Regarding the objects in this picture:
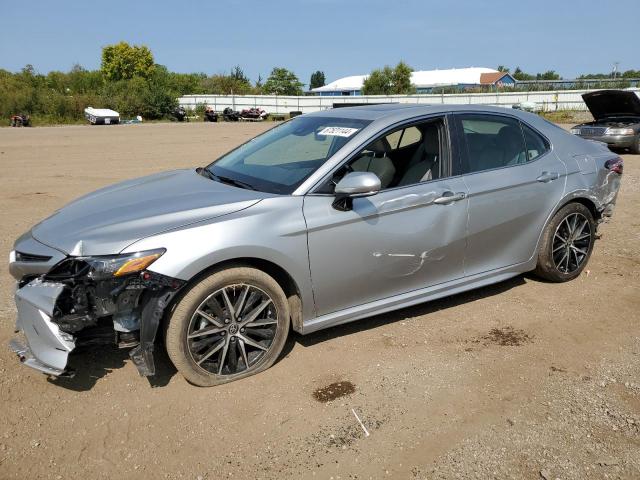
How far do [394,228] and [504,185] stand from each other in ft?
3.94

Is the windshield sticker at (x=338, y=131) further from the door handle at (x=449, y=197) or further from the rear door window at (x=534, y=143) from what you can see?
the rear door window at (x=534, y=143)

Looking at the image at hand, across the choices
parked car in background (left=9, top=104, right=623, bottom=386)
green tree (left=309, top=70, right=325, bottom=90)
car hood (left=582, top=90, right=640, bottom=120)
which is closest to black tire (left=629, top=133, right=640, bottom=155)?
car hood (left=582, top=90, right=640, bottom=120)

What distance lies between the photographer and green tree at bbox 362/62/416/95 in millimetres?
64375

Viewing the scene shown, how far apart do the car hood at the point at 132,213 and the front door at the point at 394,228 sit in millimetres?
553

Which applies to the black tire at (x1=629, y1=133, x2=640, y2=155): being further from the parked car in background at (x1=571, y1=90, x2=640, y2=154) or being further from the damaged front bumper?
the damaged front bumper

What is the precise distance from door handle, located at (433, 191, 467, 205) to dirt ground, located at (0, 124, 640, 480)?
102 cm

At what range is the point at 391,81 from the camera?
65375 millimetres

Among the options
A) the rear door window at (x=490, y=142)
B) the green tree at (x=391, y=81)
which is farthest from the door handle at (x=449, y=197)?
the green tree at (x=391, y=81)

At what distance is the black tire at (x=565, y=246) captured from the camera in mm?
4832

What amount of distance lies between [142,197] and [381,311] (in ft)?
6.25

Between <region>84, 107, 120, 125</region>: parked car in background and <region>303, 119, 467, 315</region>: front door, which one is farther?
<region>84, 107, 120, 125</region>: parked car in background

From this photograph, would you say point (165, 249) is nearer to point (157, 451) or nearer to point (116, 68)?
point (157, 451)

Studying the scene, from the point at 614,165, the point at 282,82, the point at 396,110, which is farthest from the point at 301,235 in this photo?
the point at 282,82

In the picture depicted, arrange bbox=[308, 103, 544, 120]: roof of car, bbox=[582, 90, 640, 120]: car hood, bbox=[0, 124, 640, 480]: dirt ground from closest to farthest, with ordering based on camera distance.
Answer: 1. bbox=[0, 124, 640, 480]: dirt ground
2. bbox=[308, 103, 544, 120]: roof of car
3. bbox=[582, 90, 640, 120]: car hood
